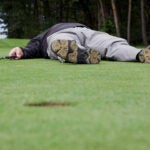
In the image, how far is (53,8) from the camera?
33750 mm

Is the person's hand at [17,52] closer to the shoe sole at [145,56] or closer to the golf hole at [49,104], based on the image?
the shoe sole at [145,56]

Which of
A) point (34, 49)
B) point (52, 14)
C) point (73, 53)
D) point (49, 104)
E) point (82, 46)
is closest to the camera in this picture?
point (49, 104)

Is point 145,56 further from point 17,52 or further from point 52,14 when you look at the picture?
point 52,14

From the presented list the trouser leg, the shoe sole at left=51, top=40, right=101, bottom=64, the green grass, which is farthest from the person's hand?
the green grass

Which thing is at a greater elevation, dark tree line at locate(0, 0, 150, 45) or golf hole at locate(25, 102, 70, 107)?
golf hole at locate(25, 102, 70, 107)

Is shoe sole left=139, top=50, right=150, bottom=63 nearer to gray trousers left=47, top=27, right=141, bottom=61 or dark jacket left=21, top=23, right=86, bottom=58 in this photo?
gray trousers left=47, top=27, right=141, bottom=61

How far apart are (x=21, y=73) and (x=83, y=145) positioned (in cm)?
246

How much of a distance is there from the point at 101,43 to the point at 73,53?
Answer: 1.05 meters

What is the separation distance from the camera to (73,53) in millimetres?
4938

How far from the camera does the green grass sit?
1.66 meters

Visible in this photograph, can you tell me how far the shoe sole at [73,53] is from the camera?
4.93 meters

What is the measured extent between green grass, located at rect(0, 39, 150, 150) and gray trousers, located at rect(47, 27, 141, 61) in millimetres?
2009

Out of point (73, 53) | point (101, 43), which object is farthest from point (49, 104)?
point (101, 43)

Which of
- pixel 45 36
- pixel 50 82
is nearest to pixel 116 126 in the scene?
pixel 50 82
